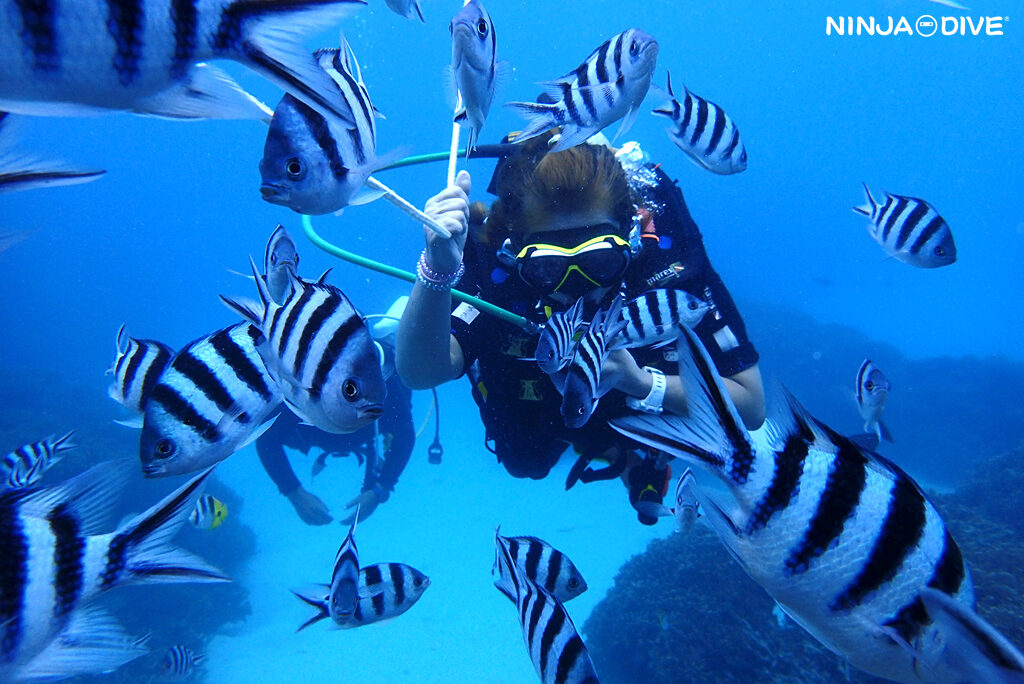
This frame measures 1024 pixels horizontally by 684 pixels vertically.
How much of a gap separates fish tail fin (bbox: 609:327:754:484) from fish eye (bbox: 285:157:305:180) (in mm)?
896

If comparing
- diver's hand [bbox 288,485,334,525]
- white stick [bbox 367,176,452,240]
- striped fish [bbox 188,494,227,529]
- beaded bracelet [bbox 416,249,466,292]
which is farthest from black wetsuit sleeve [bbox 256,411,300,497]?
white stick [bbox 367,176,452,240]

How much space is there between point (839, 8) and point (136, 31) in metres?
58.2

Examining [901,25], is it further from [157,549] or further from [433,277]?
[157,549]

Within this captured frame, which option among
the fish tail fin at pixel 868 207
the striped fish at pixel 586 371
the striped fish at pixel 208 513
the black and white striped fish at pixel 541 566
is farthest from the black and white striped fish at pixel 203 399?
the fish tail fin at pixel 868 207

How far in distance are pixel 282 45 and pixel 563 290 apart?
247 cm

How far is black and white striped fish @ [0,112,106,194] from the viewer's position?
808 mm

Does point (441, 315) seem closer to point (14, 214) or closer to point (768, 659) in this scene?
point (768, 659)

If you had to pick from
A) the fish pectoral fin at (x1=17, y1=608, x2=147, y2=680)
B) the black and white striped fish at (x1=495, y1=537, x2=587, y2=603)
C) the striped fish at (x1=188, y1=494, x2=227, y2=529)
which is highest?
the fish pectoral fin at (x1=17, y1=608, x2=147, y2=680)

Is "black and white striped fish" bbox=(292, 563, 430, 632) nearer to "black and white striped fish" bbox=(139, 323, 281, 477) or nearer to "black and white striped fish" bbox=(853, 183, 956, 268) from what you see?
"black and white striped fish" bbox=(139, 323, 281, 477)

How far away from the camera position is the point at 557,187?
124 inches

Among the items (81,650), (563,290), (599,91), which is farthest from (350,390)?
(563,290)

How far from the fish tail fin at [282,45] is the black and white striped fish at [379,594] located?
8.51 ft

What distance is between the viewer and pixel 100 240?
84250mm

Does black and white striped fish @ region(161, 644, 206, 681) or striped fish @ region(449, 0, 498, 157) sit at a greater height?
striped fish @ region(449, 0, 498, 157)
